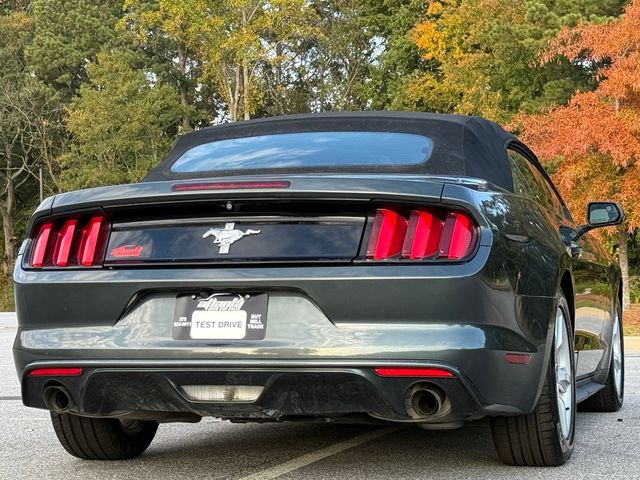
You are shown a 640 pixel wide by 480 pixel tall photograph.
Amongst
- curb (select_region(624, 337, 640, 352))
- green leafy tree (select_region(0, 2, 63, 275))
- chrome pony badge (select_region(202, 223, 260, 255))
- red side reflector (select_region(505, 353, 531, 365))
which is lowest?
green leafy tree (select_region(0, 2, 63, 275))

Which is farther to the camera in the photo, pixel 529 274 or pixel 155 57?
pixel 155 57

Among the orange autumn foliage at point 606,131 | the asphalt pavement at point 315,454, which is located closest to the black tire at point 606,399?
the asphalt pavement at point 315,454

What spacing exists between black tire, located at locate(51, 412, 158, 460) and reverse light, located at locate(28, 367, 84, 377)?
0.67 metres

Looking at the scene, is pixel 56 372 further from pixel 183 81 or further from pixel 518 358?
pixel 183 81

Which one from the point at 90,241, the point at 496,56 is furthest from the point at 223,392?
the point at 496,56

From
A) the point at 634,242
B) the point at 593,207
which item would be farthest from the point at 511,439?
the point at 634,242

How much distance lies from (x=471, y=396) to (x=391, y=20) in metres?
41.4

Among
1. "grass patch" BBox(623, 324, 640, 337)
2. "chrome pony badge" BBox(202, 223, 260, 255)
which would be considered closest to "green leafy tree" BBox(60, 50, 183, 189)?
"grass patch" BBox(623, 324, 640, 337)

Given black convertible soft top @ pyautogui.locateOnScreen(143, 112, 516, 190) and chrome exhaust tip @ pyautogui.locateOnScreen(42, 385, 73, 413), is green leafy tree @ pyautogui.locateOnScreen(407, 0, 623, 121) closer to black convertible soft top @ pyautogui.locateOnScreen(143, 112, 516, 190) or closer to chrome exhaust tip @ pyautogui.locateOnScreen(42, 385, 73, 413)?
black convertible soft top @ pyautogui.locateOnScreen(143, 112, 516, 190)

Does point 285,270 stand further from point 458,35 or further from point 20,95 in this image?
point 20,95

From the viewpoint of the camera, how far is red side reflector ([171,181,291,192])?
4.04 m

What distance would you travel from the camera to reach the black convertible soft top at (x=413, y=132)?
474cm

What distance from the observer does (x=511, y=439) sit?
4516 mm

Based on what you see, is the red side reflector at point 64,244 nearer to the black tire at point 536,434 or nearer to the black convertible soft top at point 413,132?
the black convertible soft top at point 413,132
